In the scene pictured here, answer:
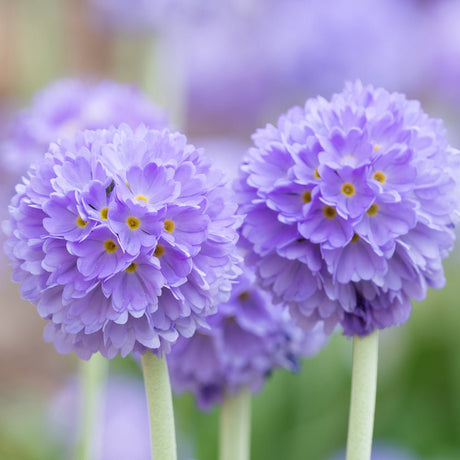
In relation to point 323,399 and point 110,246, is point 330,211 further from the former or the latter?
point 323,399

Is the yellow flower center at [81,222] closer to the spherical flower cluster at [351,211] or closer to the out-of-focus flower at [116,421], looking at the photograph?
the spherical flower cluster at [351,211]

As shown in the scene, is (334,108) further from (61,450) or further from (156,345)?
(61,450)

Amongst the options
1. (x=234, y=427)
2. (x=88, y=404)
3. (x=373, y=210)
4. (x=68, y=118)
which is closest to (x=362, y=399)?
(x=373, y=210)

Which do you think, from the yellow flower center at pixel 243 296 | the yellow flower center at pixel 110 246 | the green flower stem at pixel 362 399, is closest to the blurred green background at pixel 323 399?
the yellow flower center at pixel 243 296

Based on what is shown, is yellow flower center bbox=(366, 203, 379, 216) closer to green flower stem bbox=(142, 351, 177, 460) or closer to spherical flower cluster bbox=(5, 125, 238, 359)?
spherical flower cluster bbox=(5, 125, 238, 359)

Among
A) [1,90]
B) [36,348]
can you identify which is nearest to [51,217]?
[36,348]

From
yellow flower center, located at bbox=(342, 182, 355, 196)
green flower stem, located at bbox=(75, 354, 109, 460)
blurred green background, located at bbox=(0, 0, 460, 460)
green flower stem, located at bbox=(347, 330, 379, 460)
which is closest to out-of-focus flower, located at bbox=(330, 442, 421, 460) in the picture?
blurred green background, located at bbox=(0, 0, 460, 460)
